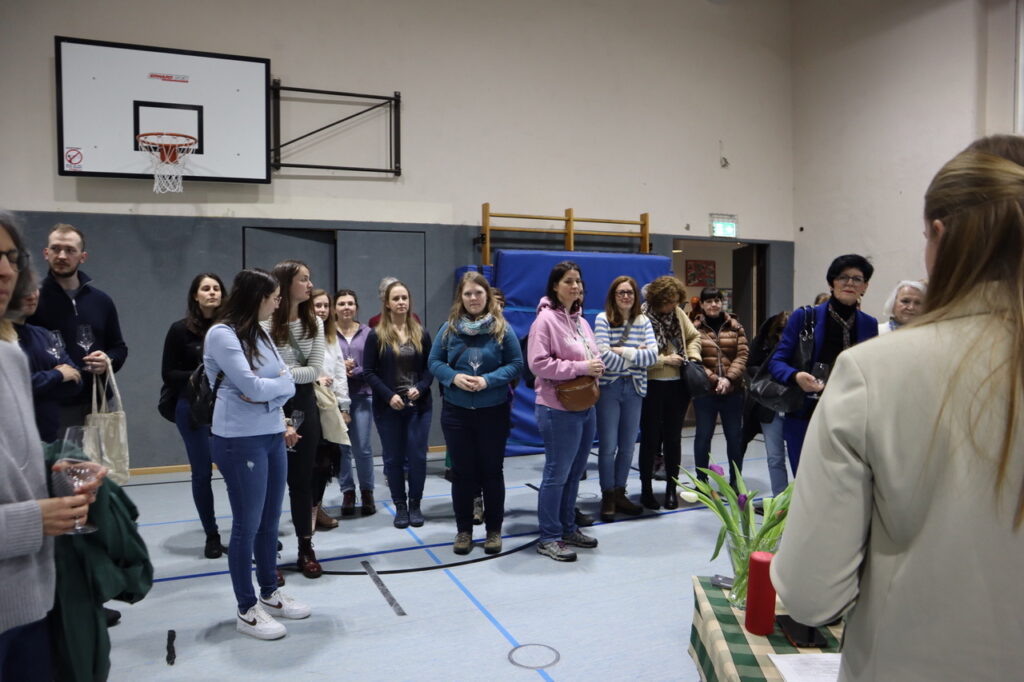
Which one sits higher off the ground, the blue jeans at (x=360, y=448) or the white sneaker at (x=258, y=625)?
the blue jeans at (x=360, y=448)

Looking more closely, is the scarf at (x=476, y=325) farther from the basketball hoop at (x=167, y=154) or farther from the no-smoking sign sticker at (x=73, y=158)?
the no-smoking sign sticker at (x=73, y=158)

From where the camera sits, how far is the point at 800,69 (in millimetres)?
8062

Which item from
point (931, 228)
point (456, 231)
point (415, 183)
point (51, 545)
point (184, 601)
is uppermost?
point (415, 183)

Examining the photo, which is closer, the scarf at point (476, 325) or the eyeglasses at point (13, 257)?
the eyeglasses at point (13, 257)

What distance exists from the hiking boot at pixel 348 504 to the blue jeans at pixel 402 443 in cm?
39

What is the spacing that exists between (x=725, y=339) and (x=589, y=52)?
3967 mm

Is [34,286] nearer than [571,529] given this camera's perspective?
Yes

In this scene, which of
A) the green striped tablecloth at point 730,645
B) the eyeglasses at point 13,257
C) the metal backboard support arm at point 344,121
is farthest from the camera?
the metal backboard support arm at point 344,121

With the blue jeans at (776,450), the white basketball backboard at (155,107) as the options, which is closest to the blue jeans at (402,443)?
the blue jeans at (776,450)

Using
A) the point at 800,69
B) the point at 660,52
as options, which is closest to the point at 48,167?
the point at 660,52

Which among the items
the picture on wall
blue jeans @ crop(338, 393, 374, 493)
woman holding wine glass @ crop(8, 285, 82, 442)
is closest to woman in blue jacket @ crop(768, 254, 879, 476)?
blue jeans @ crop(338, 393, 374, 493)

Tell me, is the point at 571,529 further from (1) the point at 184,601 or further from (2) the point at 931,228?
(2) the point at 931,228

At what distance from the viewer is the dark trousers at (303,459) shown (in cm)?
314

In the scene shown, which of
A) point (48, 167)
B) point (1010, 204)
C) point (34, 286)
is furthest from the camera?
point (48, 167)
